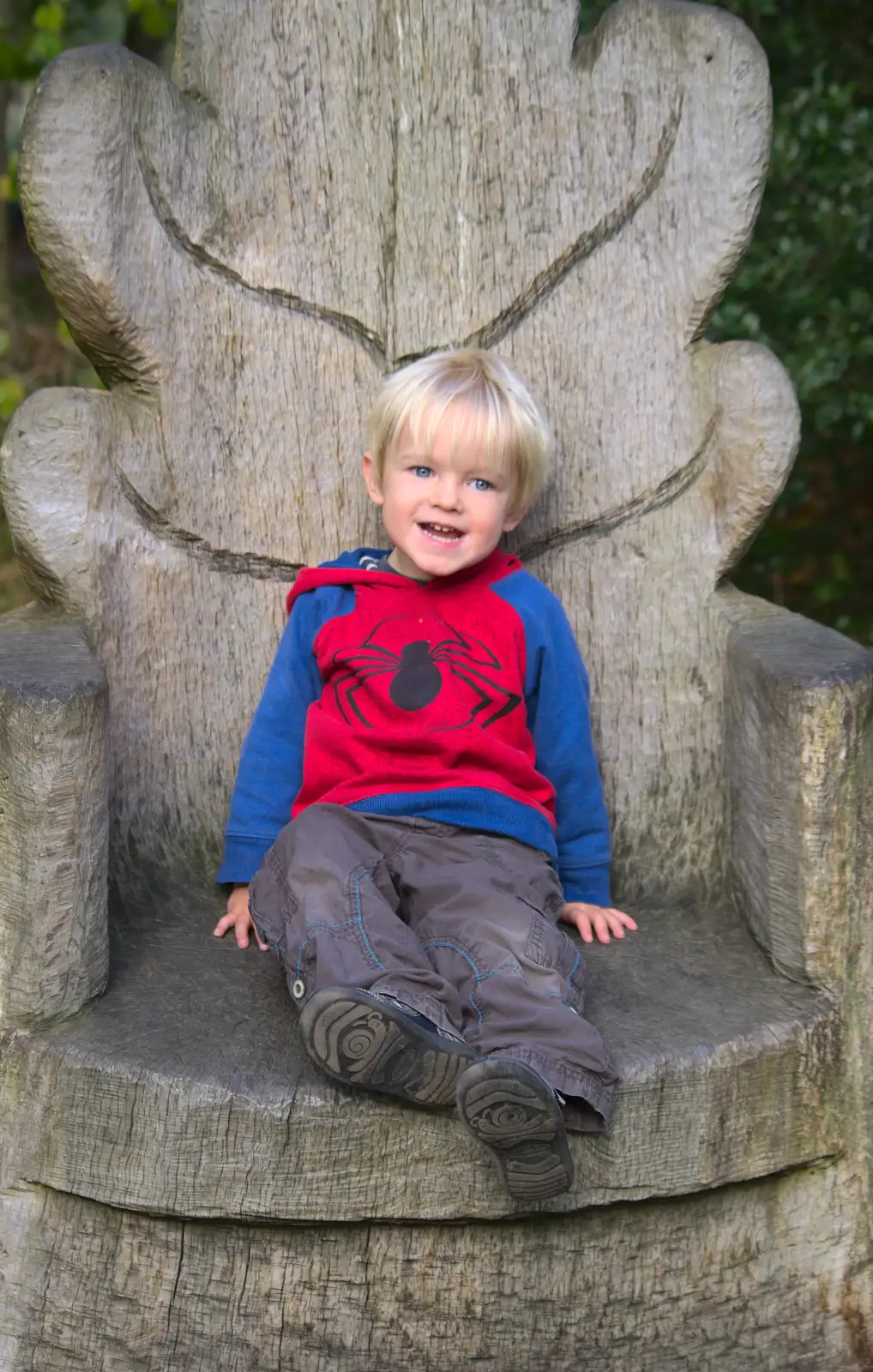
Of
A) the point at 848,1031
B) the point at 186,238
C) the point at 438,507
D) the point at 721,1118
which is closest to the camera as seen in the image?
the point at 721,1118

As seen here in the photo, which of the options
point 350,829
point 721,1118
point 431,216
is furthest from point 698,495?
point 721,1118

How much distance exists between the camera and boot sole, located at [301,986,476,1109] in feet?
5.42

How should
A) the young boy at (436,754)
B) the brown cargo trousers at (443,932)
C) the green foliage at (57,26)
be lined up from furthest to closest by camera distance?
the green foliage at (57,26) < the young boy at (436,754) < the brown cargo trousers at (443,932)

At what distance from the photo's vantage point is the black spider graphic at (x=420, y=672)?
7.09 feet

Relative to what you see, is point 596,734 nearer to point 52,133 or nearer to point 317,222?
point 317,222

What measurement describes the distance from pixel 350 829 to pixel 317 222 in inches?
37.4

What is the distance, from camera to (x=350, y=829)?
79.4 inches

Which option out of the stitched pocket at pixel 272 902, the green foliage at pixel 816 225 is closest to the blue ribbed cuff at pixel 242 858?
the stitched pocket at pixel 272 902

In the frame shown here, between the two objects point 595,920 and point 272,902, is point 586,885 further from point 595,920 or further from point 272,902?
point 272,902

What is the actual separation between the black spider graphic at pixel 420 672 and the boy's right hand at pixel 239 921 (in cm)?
28

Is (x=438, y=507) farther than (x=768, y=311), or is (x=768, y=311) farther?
(x=768, y=311)

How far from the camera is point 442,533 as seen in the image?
2.18m

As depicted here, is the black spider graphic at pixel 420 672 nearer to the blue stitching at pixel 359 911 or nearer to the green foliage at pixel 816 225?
the blue stitching at pixel 359 911

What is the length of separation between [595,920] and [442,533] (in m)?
0.56
